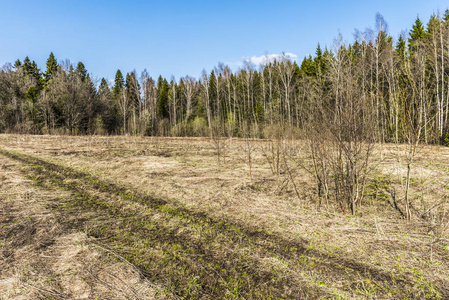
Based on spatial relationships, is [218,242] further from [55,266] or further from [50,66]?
[50,66]

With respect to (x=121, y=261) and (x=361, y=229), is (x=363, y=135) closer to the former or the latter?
(x=361, y=229)

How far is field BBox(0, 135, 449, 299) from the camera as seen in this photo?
8.67 ft

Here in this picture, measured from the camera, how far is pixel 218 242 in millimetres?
3686

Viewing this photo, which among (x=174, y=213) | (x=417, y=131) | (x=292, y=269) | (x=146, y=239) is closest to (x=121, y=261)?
(x=146, y=239)

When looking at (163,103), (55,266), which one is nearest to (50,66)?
(163,103)

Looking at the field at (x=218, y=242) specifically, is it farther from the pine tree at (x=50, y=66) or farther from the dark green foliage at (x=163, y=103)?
the pine tree at (x=50, y=66)

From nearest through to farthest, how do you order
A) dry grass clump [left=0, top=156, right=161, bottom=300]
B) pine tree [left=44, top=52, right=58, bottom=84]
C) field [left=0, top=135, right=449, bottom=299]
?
dry grass clump [left=0, top=156, right=161, bottom=300] < field [left=0, top=135, right=449, bottom=299] < pine tree [left=44, top=52, right=58, bottom=84]

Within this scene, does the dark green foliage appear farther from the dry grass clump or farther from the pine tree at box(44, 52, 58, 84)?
the dry grass clump

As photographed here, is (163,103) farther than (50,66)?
Yes

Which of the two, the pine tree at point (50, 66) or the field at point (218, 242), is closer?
the field at point (218, 242)

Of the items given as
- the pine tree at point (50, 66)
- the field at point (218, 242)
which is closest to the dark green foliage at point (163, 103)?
the pine tree at point (50, 66)

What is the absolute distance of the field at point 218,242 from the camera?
264cm

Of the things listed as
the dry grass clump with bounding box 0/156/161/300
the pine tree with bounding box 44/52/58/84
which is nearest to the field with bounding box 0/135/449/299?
the dry grass clump with bounding box 0/156/161/300

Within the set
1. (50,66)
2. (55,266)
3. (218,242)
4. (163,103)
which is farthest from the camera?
(163,103)
